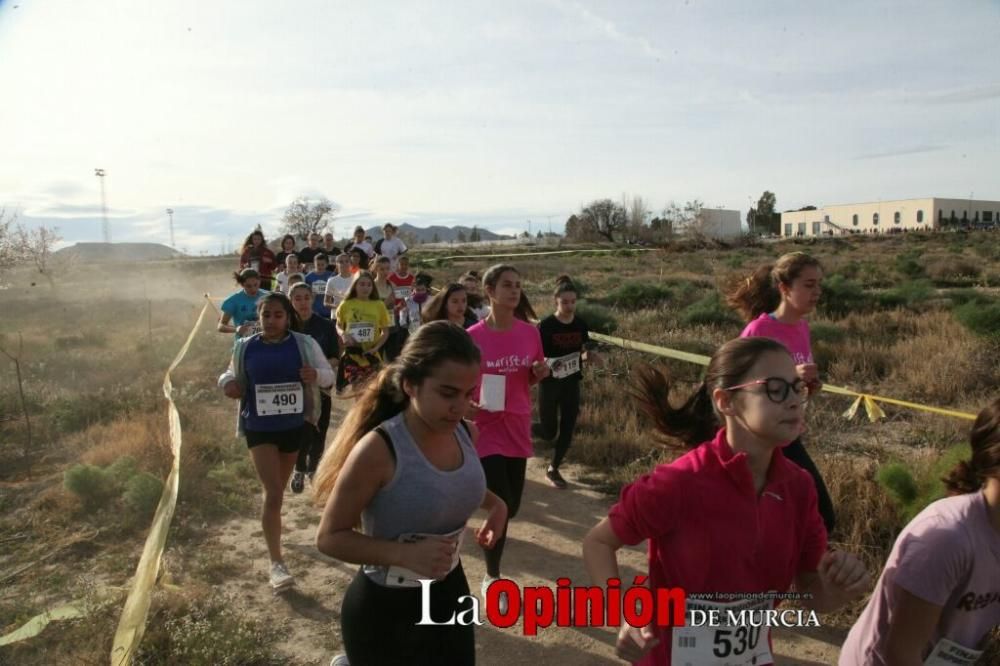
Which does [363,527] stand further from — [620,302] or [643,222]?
Result: [643,222]

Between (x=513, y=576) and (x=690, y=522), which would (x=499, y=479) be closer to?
(x=513, y=576)

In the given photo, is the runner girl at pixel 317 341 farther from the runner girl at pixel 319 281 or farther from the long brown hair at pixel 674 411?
the long brown hair at pixel 674 411

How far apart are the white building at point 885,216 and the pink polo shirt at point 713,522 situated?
119136mm

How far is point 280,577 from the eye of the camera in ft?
16.0

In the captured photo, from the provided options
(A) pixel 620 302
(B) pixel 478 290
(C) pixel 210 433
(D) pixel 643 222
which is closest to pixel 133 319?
(A) pixel 620 302

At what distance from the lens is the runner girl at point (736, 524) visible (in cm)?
213

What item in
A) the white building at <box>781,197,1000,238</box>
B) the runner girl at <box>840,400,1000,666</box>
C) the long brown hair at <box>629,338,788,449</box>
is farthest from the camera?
the white building at <box>781,197,1000,238</box>

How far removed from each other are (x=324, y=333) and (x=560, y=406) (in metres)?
2.37

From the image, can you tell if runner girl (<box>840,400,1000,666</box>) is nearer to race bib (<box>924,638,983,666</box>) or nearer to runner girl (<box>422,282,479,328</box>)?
race bib (<box>924,638,983,666</box>)

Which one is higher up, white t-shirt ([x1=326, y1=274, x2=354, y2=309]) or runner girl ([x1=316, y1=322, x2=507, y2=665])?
white t-shirt ([x1=326, y1=274, x2=354, y2=309])

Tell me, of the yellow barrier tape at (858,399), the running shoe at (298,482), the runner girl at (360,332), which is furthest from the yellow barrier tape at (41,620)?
the yellow barrier tape at (858,399)

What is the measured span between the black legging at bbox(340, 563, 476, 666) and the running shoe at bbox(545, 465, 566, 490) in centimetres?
417

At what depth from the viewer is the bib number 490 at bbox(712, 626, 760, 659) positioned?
87.3 inches

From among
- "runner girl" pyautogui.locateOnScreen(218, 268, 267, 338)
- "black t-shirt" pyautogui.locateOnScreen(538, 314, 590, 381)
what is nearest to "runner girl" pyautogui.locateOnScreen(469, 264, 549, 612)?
"black t-shirt" pyautogui.locateOnScreen(538, 314, 590, 381)
